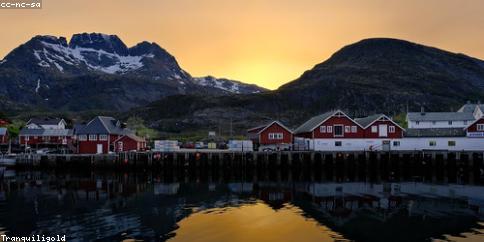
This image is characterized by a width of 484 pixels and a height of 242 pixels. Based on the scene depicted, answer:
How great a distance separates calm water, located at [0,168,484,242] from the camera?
27156 millimetres

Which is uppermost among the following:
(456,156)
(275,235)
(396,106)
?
(396,106)

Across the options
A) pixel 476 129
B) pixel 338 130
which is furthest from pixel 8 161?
pixel 476 129

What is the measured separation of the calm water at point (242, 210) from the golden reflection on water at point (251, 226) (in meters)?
0.06

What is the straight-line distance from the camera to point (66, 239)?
25156 mm

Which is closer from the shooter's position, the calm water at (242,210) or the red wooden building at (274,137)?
the calm water at (242,210)

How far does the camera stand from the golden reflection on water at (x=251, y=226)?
1042 inches

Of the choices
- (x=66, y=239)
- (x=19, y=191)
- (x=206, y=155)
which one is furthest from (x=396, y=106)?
(x=66, y=239)

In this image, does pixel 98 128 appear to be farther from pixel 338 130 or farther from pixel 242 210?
pixel 242 210

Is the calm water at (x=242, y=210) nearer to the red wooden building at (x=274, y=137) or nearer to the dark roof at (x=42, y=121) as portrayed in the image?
the red wooden building at (x=274, y=137)

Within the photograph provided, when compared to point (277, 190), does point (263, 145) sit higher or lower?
higher

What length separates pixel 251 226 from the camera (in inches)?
1164

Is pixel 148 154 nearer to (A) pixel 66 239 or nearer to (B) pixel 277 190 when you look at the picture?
(B) pixel 277 190

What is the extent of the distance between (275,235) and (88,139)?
54727mm

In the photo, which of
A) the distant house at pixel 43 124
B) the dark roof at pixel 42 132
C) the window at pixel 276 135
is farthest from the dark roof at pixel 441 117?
the distant house at pixel 43 124
